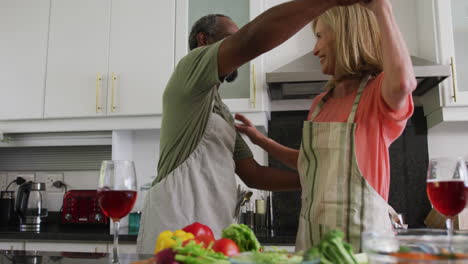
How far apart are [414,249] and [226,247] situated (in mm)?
265

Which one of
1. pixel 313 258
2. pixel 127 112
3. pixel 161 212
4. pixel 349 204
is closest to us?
pixel 313 258

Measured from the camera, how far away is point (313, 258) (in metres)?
0.42

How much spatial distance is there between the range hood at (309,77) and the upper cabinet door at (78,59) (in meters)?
0.94

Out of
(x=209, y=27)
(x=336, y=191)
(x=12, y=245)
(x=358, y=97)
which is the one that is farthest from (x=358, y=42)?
(x=12, y=245)

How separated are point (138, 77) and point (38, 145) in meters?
0.86

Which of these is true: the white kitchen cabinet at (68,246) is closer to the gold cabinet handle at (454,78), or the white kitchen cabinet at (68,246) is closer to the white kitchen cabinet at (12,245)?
the white kitchen cabinet at (12,245)

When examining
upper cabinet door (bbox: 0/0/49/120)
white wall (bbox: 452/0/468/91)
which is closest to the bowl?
white wall (bbox: 452/0/468/91)

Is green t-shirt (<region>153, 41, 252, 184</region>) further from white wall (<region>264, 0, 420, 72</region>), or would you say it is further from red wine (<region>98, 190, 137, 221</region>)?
white wall (<region>264, 0, 420, 72</region>)

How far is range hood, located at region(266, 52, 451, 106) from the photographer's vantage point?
75.5 inches

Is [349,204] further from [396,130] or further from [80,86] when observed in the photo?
[80,86]

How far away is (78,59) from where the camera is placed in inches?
92.5

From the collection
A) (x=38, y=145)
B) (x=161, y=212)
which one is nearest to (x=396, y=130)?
(x=161, y=212)

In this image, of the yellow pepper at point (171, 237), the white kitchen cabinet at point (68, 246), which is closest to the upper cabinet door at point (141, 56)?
the white kitchen cabinet at point (68, 246)

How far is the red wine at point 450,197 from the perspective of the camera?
712 millimetres
